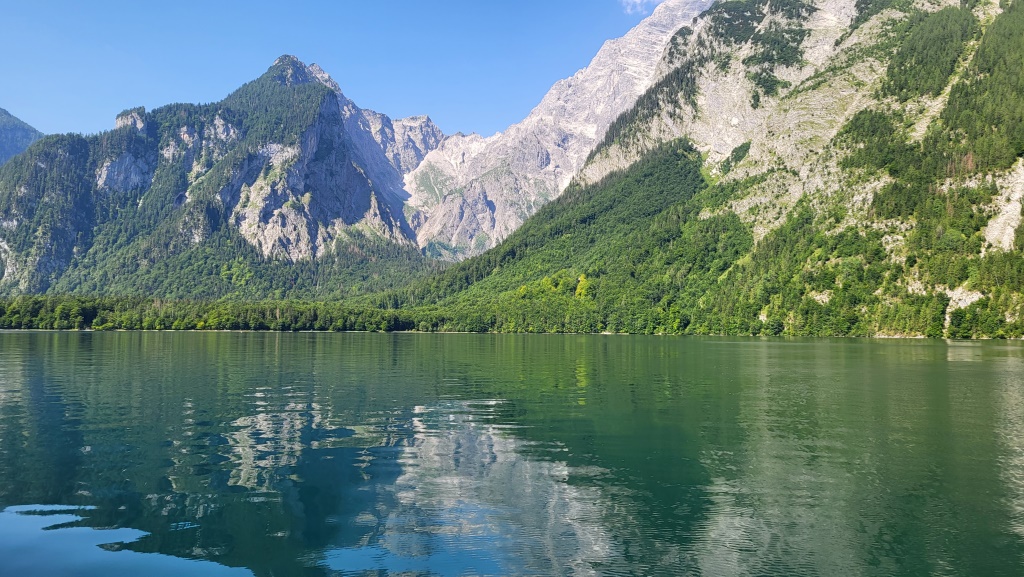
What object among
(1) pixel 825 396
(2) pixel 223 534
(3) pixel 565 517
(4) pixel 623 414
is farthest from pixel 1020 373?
(2) pixel 223 534

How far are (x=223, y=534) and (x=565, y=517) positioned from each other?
13021 millimetres

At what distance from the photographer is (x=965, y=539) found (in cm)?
2347

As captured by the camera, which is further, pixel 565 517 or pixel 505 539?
pixel 565 517

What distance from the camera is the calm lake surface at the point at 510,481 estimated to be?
2184 centimetres

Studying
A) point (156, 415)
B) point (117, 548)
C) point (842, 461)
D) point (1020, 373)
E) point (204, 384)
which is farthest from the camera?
point (1020, 373)

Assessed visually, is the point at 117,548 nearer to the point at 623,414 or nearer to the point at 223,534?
the point at 223,534

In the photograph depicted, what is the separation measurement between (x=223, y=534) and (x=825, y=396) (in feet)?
180

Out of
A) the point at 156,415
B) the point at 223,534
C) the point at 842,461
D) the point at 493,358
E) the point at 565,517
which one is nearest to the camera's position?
the point at 223,534

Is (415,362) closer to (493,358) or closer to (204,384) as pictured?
(493,358)

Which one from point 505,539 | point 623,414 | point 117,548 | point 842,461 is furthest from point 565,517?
point 623,414

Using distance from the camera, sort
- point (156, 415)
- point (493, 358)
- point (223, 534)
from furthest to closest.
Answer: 1. point (493, 358)
2. point (156, 415)
3. point (223, 534)

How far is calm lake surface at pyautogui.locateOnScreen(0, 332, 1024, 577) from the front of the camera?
21844 mm

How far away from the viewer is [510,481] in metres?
31.1

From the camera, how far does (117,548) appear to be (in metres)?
22.2
